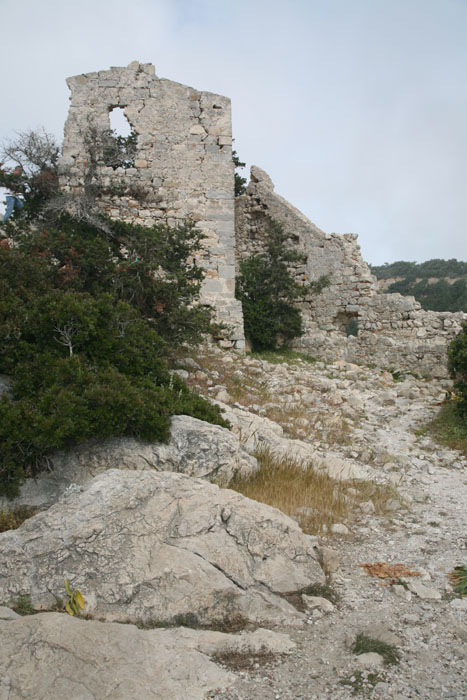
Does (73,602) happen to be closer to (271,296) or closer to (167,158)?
(167,158)

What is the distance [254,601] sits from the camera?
2.96 metres

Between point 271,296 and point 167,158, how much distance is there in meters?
4.03

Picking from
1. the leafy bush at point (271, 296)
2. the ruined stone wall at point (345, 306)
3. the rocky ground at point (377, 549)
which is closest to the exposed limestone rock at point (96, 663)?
the rocky ground at point (377, 549)

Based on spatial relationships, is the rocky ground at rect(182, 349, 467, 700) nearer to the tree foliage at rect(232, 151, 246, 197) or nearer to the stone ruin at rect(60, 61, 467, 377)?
the stone ruin at rect(60, 61, 467, 377)

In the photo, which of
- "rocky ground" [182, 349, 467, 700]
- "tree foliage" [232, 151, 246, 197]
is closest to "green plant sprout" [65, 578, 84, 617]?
"rocky ground" [182, 349, 467, 700]

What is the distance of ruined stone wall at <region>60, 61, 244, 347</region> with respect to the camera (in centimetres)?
1050

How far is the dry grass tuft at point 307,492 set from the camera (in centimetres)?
433

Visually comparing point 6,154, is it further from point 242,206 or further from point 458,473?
point 458,473

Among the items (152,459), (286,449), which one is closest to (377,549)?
(286,449)

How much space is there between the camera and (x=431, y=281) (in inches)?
1284

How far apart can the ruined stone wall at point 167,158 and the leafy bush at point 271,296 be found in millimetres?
1703

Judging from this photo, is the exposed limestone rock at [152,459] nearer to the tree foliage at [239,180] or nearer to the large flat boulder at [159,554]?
the large flat boulder at [159,554]

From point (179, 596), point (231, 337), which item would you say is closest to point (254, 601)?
point (179, 596)

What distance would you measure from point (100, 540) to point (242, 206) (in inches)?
514
